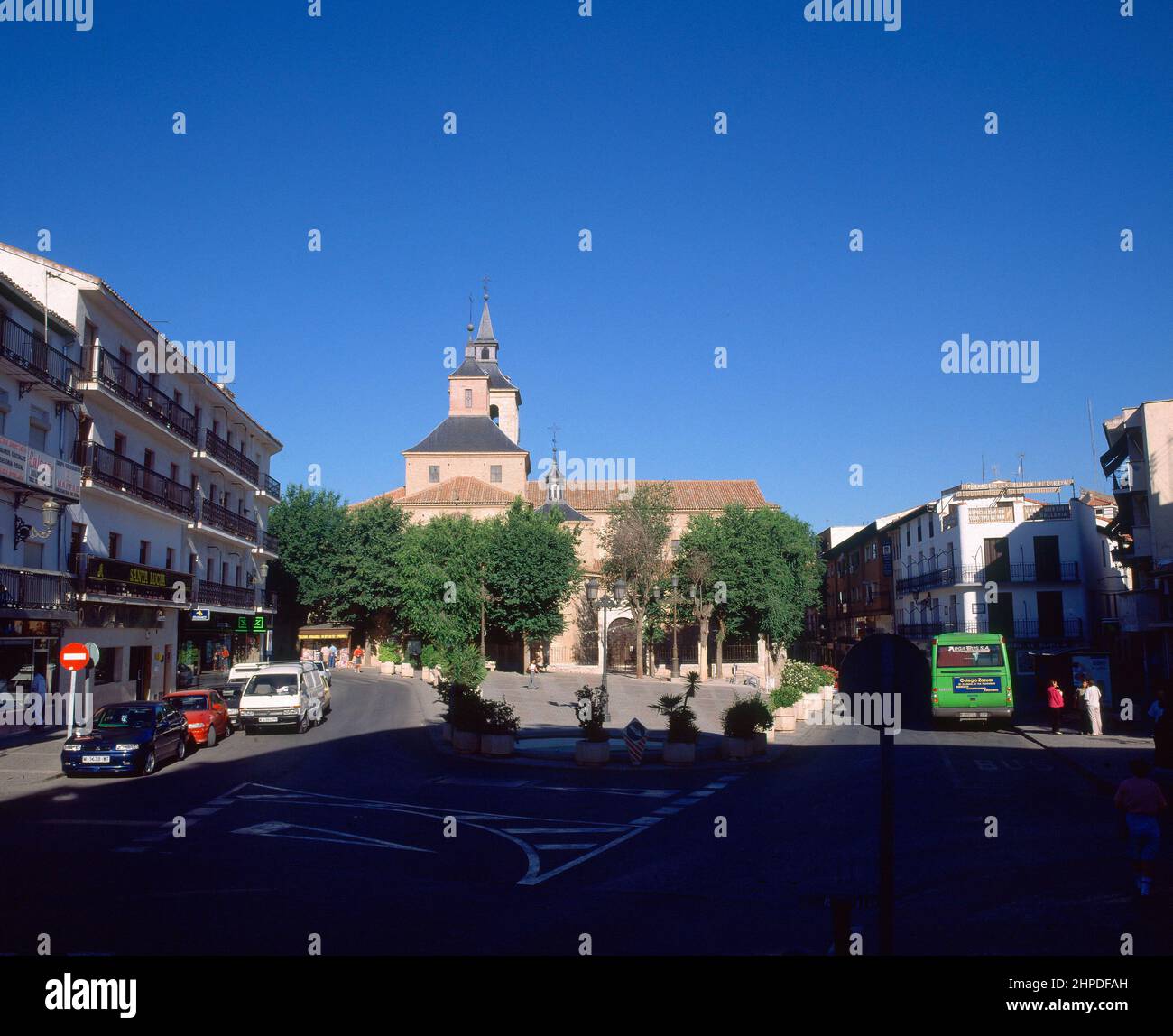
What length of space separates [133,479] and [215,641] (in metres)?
12.6

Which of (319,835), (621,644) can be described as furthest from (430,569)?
(319,835)

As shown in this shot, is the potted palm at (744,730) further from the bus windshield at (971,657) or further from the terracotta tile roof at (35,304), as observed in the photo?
the terracotta tile roof at (35,304)

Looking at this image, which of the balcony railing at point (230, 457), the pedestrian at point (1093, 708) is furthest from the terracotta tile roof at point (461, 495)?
the pedestrian at point (1093, 708)

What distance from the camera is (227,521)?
41.0 metres

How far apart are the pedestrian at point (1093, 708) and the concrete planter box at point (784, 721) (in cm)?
820

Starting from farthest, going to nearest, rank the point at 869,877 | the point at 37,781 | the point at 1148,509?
the point at 1148,509
the point at 37,781
the point at 869,877

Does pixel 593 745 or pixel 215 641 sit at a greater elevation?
pixel 215 641

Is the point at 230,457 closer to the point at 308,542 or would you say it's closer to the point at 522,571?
the point at 308,542

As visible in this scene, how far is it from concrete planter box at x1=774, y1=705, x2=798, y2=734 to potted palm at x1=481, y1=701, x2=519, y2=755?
9.66 m

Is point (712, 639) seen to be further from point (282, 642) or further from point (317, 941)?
point (317, 941)

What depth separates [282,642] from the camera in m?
59.1

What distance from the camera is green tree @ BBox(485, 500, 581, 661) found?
5278 cm
